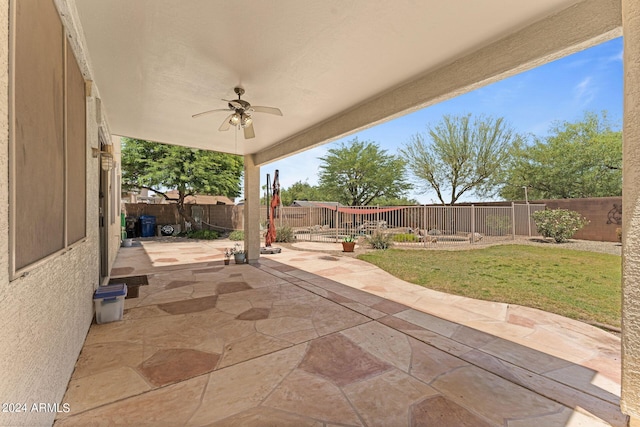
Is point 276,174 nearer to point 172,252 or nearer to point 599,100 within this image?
point 172,252

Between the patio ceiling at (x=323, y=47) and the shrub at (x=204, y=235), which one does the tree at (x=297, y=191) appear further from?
the patio ceiling at (x=323, y=47)

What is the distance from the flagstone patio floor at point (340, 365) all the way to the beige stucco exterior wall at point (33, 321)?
0.32 m

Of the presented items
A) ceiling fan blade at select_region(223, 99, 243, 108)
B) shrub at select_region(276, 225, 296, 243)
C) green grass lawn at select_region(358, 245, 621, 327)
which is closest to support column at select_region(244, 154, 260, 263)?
green grass lawn at select_region(358, 245, 621, 327)

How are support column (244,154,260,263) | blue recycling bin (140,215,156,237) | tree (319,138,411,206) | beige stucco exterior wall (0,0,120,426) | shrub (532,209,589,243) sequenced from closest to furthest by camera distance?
beige stucco exterior wall (0,0,120,426) → support column (244,154,260,263) → shrub (532,209,589,243) → blue recycling bin (140,215,156,237) → tree (319,138,411,206)

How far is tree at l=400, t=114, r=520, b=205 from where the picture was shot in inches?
584

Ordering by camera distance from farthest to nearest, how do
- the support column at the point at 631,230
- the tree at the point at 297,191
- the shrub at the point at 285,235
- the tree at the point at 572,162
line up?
the tree at the point at 297,191 < the tree at the point at 572,162 < the shrub at the point at 285,235 < the support column at the point at 631,230

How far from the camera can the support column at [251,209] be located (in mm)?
6746

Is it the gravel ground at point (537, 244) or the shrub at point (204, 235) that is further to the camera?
the shrub at point (204, 235)

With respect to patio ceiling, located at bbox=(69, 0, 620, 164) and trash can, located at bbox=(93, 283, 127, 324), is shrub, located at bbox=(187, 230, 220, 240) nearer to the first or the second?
patio ceiling, located at bbox=(69, 0, 620, 164)

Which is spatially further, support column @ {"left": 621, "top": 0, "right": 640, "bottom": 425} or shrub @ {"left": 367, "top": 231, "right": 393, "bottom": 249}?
shrub @ {"left": 367, "top": 231, "right": 393, "bottom": 249}

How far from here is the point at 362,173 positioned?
19.3 meters

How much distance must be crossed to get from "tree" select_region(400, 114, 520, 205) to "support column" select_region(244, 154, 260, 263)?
12.4 meters

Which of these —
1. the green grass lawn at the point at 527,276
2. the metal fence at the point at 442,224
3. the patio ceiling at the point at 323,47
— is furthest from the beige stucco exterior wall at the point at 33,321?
the metal fence at the point at 442,224

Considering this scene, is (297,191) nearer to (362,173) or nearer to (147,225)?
(362,173)
